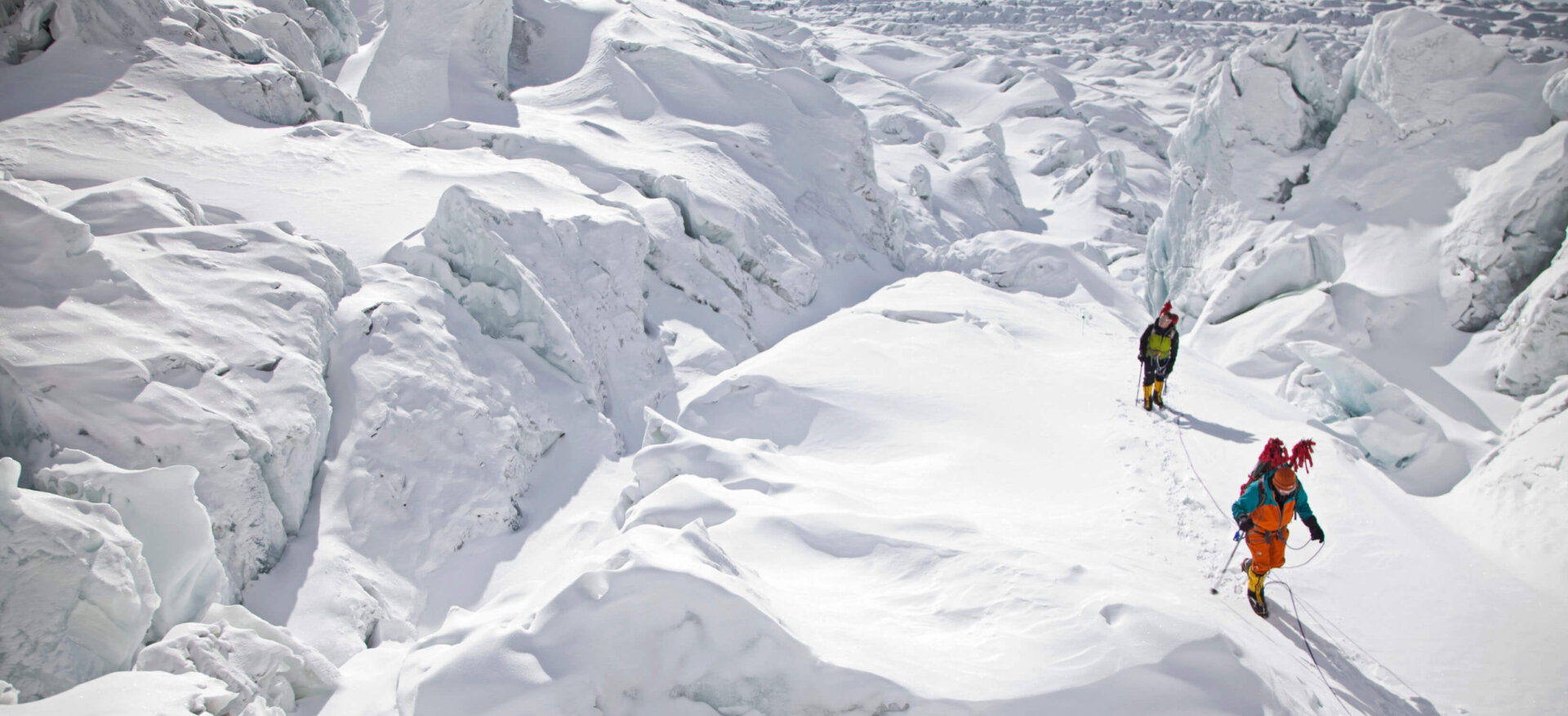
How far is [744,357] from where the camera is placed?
13.5 metres

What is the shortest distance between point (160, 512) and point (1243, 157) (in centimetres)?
1978

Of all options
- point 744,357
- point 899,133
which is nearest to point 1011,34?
point 899,133

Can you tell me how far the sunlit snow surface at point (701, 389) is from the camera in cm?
412

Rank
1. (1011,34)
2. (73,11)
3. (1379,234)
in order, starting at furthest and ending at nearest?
(1011,34), (1379,234), (73,11)

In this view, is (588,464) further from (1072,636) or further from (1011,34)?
(1011,34)

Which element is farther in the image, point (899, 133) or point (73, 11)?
point (899, 133)

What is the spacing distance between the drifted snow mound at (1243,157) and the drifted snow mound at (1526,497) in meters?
7.55

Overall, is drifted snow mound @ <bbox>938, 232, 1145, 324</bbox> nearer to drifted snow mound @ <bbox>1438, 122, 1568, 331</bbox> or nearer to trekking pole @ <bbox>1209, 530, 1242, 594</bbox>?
drifted snow mound @ <bbox>1438, 122, 1568, 331</bbox>

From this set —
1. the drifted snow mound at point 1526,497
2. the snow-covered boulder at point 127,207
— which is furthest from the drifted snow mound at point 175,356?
the drifted snow mound at point 1526,497

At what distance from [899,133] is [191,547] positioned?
94.0 feet

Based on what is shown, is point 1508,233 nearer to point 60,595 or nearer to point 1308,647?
point 1308,647

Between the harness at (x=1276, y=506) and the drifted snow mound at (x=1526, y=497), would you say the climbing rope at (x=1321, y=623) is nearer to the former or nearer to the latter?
the harness at (x=1276, y=506)

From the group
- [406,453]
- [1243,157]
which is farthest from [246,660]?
[1243,157]

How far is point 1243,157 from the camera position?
1705 cm
